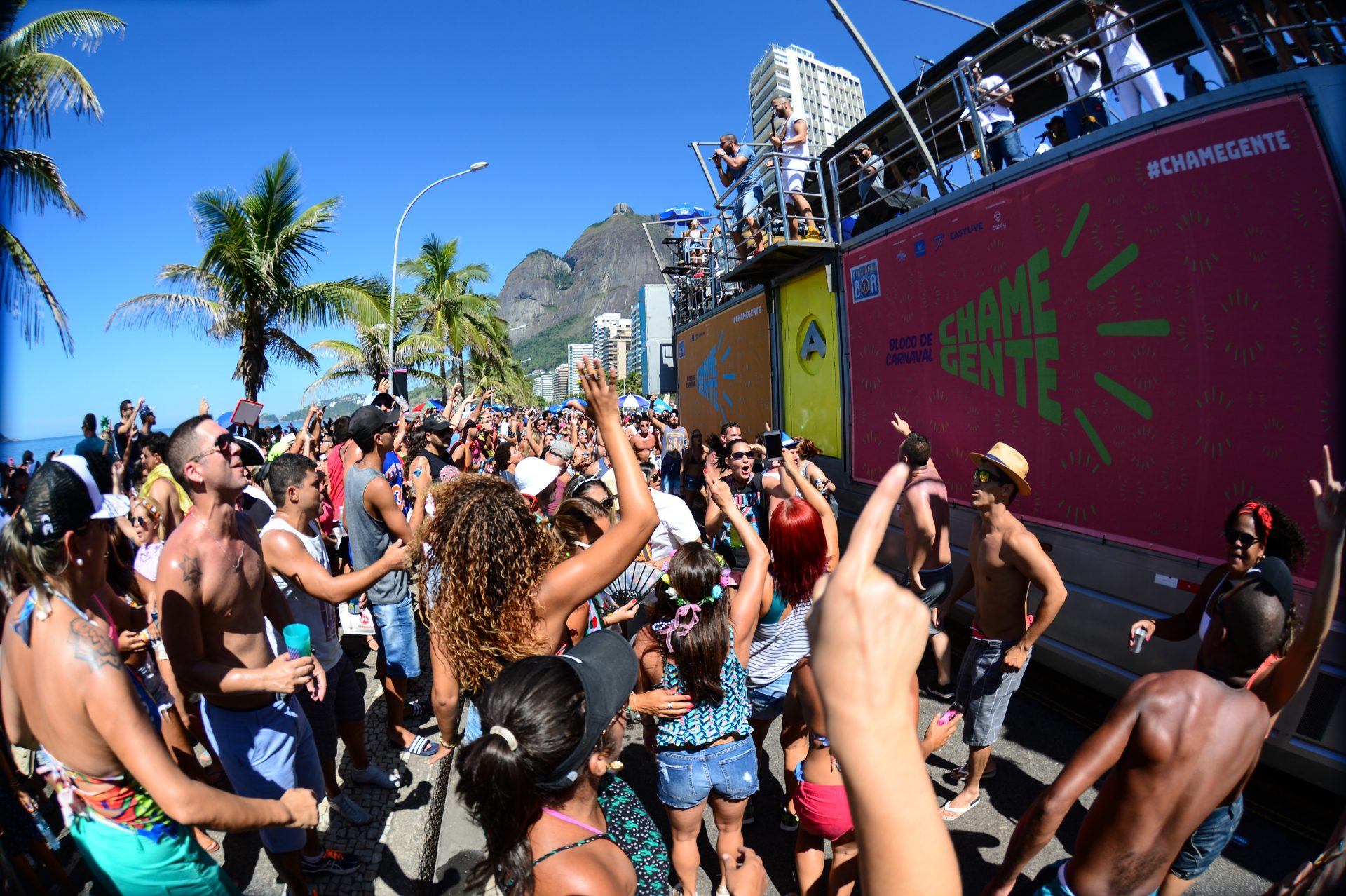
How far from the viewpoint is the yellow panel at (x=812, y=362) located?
8.14m

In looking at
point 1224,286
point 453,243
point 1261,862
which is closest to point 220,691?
point 1261,862

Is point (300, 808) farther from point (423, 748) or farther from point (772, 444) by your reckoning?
point (772, 444)

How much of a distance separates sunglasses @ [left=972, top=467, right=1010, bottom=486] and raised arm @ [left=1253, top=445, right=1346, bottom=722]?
59.3 inches

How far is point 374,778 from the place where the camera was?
4.03 meters

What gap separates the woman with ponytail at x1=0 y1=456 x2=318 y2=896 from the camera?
5.90ft

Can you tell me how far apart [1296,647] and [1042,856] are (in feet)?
5.48

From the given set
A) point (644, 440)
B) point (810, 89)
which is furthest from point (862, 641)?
point (810, 89)

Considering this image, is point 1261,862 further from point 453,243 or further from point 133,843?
point 453,243

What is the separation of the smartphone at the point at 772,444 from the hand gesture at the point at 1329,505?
12.9ft

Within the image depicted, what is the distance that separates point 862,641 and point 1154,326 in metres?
4.55

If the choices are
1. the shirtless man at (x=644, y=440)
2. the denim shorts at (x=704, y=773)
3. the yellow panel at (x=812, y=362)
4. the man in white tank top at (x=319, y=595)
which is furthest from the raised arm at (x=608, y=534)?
the yellow panel at (x=812, y=362)

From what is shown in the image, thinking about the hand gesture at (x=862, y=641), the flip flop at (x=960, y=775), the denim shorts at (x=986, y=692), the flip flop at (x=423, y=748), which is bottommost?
the flip flop at (x=960, y=775)

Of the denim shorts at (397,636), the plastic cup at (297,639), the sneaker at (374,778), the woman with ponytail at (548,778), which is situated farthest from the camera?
the denim shorts at (397,636)

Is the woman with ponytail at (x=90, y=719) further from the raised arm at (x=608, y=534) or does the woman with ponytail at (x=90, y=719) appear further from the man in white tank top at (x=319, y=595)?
the man in white tank top at (x=319, y=595)
